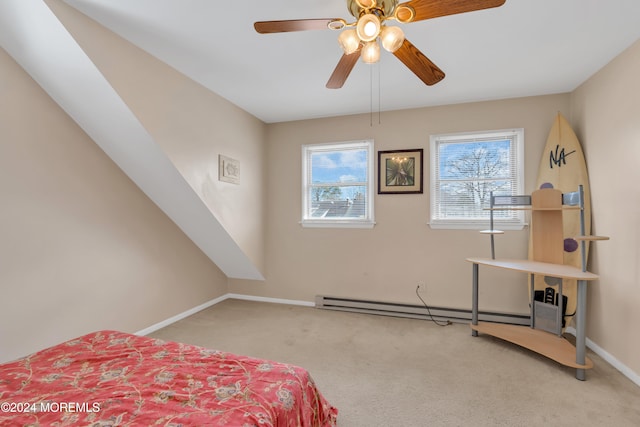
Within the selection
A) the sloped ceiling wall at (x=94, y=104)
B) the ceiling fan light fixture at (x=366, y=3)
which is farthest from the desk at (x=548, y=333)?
the sloped ceiling wall at (x=94, y=104)

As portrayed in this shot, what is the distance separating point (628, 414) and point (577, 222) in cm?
169

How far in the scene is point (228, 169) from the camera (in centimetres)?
348

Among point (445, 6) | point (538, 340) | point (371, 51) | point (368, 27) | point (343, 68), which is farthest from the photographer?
point (538, 340)

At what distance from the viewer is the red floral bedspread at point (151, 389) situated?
1.07m

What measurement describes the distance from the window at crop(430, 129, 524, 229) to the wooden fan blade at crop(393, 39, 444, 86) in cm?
186

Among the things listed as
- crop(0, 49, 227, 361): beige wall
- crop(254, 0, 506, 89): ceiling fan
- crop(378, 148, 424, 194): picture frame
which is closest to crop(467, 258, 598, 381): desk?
crop(378, 148, 424, 194): picture frame

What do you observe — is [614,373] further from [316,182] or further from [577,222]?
[316,182]

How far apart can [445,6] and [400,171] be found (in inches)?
95.5

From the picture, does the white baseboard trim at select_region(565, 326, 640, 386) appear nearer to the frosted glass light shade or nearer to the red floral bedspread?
the red floral bedspread

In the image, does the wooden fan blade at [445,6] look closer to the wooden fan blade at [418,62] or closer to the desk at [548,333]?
the wooden fan blade at [418,62]

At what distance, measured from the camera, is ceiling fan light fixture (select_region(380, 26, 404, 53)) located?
150 cm

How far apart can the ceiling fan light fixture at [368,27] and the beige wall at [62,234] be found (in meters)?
2.40

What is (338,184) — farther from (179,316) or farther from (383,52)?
(179,316)

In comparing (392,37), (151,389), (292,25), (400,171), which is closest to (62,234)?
(151,389)
